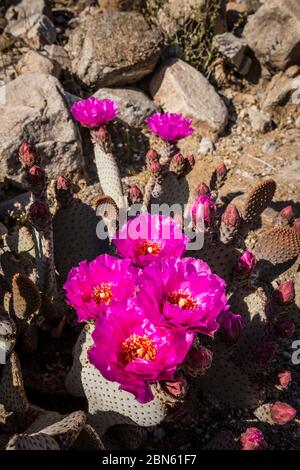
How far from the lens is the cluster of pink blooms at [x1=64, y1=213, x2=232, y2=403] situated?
4.03 ft

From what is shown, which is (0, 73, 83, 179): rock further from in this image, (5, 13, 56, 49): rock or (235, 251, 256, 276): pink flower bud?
(235, 251, 256, 276): pink flower bud

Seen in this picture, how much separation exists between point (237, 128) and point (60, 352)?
284 centimetres

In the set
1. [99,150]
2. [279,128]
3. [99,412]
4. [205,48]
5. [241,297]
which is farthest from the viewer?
[205,48]

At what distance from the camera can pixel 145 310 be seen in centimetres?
127

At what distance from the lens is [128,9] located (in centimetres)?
464

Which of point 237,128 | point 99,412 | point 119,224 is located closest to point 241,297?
point 119,224

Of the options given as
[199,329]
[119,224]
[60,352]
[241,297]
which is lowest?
[60,352]

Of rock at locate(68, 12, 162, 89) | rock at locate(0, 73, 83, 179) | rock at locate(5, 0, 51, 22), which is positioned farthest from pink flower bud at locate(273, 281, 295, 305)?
rock at locate(5, 0, 51, 22)

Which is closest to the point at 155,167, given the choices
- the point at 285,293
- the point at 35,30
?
the point at 285,293

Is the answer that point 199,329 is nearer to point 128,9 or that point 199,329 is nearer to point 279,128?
point 279,128

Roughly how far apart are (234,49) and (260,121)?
0.73m

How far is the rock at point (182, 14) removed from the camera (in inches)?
174

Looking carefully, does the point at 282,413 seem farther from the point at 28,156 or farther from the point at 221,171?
the point at 221,171

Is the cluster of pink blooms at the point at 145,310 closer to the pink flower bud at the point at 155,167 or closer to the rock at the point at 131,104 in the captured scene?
the pink flower bud at the point at 155,167
